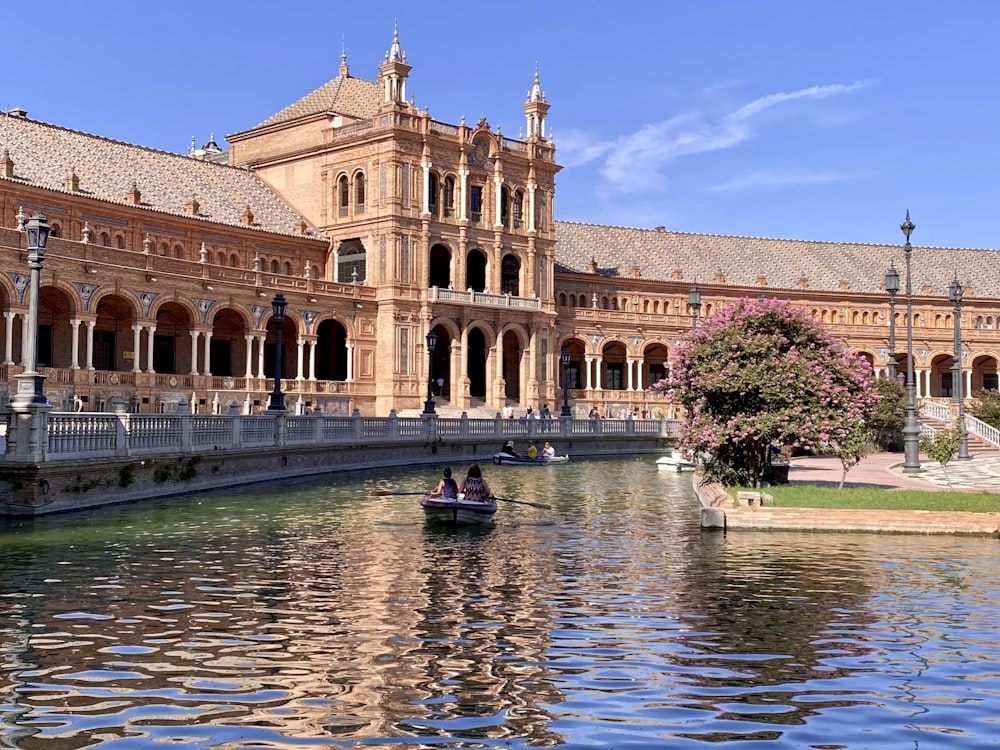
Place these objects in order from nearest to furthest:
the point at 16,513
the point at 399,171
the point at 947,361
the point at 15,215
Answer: the point at 16,513
the point at 15,215
the point at 399,171
the point at 947,361

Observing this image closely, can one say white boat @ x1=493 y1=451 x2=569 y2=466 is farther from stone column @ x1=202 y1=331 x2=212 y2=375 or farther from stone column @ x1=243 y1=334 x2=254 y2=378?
stone column @ x1=243 y1=334 x2=254 y2=378

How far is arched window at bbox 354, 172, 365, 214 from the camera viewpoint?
66250 mm

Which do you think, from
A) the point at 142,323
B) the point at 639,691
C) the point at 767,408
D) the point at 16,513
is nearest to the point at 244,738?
the point at 639,691

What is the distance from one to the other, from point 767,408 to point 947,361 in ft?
238

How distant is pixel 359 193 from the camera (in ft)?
218

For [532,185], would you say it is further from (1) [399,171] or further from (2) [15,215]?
(2) [15,215]

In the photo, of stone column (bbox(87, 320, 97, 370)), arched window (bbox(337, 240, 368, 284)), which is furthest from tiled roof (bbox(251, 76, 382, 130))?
stone column (bbox(87, 320, 97, 370))

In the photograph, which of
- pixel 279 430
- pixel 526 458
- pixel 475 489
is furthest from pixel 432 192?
pixel 475 489

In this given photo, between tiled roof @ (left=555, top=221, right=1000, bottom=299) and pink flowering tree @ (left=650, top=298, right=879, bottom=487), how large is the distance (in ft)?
188

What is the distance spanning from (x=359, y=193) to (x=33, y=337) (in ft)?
150

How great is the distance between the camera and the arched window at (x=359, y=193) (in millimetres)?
66250

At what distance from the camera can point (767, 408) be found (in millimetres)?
24516

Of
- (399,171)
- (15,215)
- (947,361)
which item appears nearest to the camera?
(15,215)

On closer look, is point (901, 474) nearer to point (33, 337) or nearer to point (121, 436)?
point (121, 436)
